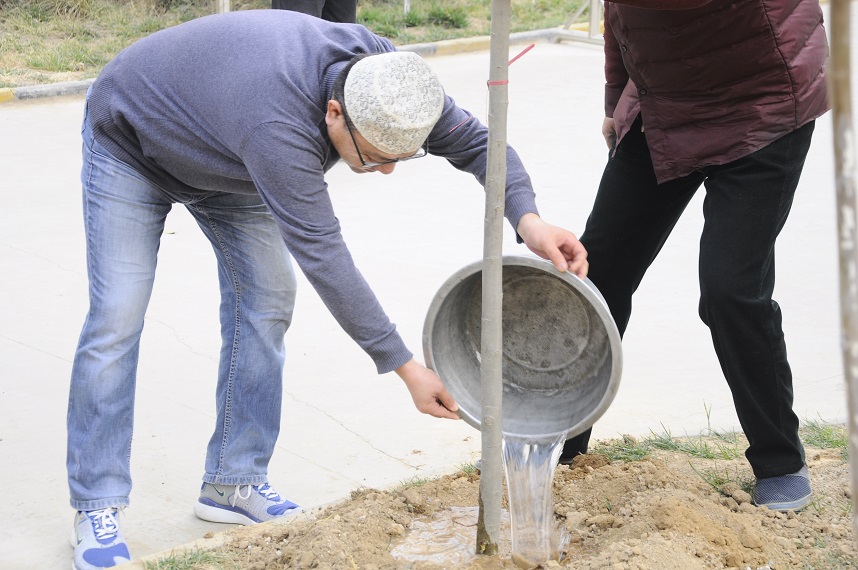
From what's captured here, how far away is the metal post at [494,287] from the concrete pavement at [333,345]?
1.22 ft

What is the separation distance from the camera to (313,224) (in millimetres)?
2363

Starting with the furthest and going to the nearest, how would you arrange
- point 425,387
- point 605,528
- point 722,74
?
1. point 605,528
2. point 722,74
3. point 425,387

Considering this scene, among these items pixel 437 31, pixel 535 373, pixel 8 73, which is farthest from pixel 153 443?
pixel 437 31

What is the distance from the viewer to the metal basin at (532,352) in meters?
2.77

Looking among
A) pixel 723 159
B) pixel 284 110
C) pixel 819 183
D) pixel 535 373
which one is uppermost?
pixel 284 110

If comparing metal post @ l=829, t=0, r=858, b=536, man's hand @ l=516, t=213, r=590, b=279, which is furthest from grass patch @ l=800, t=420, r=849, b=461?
metal post @ l=829, t=0, r=858, b=536

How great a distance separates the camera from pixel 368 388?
410 cm

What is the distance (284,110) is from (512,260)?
2.10ft

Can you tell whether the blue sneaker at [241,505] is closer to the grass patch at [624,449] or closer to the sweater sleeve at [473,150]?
the grass patch at [624,449]

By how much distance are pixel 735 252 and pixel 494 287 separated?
69 centimetres

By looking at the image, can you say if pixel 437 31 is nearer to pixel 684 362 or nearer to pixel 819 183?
pixel 819 183

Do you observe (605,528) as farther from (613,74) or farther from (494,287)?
(613,74)

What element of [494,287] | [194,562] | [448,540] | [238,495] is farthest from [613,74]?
[194,562]

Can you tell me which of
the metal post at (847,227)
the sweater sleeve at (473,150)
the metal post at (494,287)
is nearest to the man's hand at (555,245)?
the sweater sleeve at (473,150)
